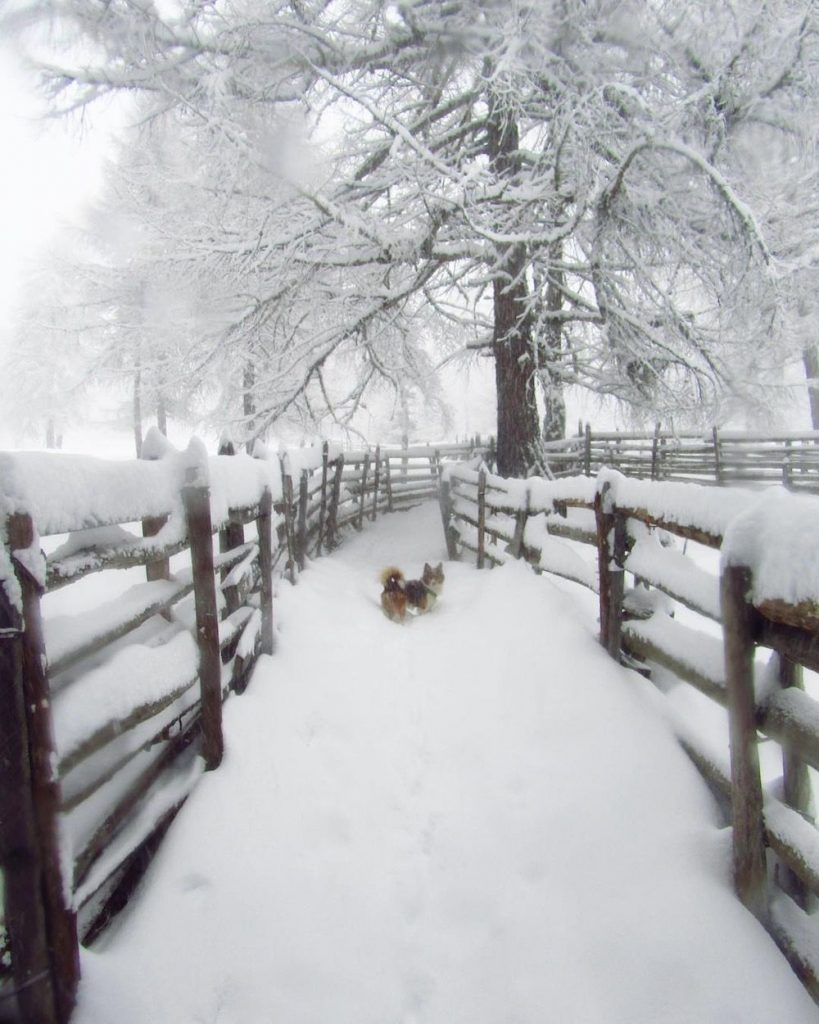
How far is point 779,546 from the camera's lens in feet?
5.58

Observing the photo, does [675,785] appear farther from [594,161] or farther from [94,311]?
[94,311]

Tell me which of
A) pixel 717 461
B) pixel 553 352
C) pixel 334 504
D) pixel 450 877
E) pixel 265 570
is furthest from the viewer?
pixel 717 461

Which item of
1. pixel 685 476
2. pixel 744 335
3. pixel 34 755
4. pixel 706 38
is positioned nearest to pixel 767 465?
pixel 685 476

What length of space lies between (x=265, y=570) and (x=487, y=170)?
5599 mm

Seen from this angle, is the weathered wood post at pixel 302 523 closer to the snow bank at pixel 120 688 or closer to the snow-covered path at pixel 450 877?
the snow-covered path at pixel 450 877

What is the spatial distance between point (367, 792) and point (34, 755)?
1.86 m

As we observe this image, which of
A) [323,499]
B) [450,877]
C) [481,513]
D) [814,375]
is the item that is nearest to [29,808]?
[450,877]

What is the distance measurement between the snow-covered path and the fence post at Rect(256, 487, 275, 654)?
42 centimetres

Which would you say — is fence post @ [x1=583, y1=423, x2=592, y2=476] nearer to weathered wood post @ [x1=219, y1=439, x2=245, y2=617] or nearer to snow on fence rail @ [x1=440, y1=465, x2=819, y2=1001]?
weathered wood post @ [x1=219, y1=439, x2=245, y2=617]

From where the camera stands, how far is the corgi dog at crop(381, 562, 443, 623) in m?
6.04

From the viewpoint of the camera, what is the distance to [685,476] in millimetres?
15922

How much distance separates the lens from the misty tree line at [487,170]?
562 cm

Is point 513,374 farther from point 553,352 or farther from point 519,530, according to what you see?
point 519,530

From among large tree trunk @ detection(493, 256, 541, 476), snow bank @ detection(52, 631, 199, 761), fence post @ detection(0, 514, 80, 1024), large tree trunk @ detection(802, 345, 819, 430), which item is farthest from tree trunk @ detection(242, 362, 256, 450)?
large tree trunk @ detection(802, 345, 819, 430)
